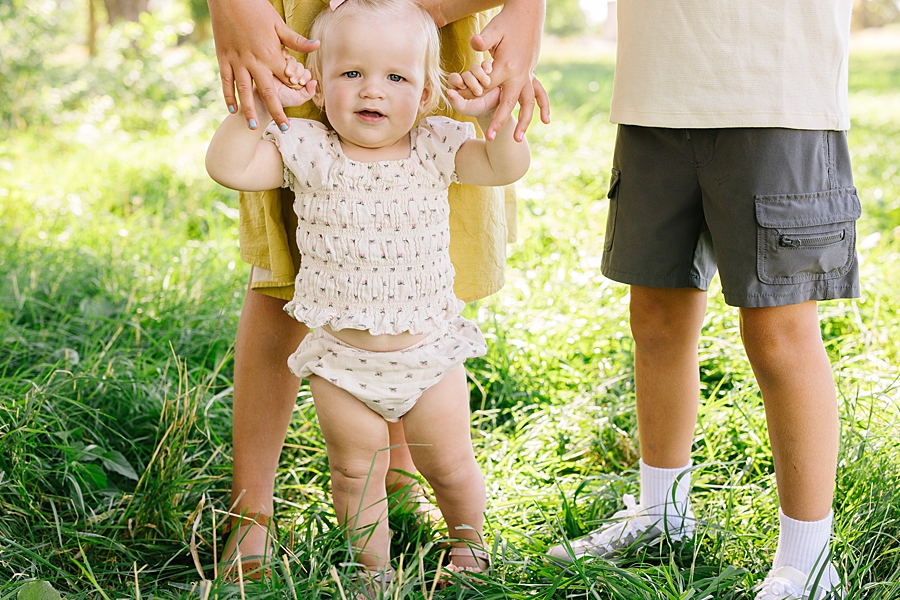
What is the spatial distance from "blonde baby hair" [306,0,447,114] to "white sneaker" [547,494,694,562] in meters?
0.95

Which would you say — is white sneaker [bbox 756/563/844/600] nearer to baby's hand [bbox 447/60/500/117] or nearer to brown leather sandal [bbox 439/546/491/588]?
brown leather sandal [bbox 439/546/491/588]

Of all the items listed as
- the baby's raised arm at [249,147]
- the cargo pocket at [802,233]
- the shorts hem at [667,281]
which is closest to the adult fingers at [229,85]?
the baby's raised arm at [249,147]

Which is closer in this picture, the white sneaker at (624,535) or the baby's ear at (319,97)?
the baby's ear at (319,97)

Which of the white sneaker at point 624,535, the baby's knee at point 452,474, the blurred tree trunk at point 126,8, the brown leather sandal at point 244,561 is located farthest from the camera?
the blurred tree trunk at point 126,8

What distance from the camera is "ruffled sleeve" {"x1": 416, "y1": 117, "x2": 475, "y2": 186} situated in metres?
1.56

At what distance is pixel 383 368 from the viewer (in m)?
1.55

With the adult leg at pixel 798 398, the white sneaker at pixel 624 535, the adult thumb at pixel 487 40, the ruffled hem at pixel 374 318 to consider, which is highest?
the adult thumb at pixel 487 40

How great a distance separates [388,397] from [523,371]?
1.04 m

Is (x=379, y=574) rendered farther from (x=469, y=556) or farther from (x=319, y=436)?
(x=319, y=436)

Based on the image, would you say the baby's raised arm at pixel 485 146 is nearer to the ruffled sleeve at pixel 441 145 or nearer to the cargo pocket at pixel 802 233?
the ruffled sleeve at pixel 441 145

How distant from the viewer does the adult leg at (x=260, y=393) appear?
1812mm

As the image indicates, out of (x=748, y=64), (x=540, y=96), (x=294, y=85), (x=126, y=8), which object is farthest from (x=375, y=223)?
(x=126, y=8)

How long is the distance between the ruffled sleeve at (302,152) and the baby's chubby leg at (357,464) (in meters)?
0.38

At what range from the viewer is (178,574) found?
5.41 feet
